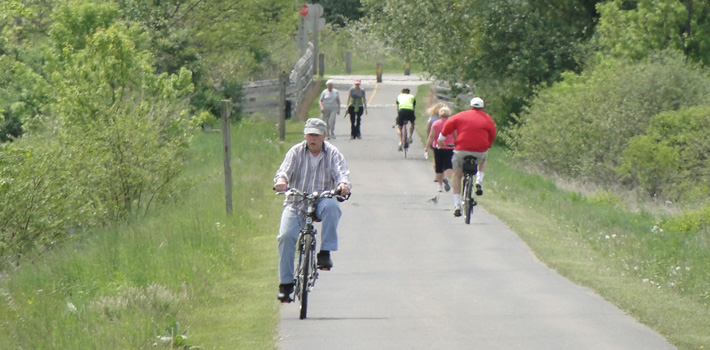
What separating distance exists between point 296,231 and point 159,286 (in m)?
1.79

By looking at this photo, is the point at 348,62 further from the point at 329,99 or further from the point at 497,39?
the point at 329,99

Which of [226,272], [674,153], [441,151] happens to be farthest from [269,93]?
[226,272]

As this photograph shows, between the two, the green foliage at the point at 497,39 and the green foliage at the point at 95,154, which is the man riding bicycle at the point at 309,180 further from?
the green foliage at the point at 497,39

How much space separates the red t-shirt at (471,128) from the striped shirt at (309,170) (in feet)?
23.2

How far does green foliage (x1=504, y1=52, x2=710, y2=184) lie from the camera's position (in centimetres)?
2612

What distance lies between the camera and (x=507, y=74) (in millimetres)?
35062

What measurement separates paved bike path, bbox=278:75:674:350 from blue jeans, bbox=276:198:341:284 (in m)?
0.49

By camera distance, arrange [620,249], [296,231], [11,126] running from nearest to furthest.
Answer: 1. [296,231]
2. [620,249]
3. [11,126]

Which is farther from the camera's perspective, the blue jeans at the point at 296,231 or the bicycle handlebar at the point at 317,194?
the blue jeans at the point at 296,231

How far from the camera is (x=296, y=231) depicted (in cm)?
1048

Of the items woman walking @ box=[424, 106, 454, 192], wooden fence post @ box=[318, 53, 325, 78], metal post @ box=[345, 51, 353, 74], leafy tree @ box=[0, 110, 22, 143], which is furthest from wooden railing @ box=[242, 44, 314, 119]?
woman walking @ box=[424, 106, 454, 192]

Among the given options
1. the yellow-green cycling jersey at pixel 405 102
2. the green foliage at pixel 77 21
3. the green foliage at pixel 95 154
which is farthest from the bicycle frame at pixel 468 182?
the green foliage at pixel 77 21

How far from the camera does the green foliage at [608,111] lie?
26.1 m

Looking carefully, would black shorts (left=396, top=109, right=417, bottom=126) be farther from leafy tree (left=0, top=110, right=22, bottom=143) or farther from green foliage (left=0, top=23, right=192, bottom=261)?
leafy tree (left=0, top=110, right=22, bottom=143)
